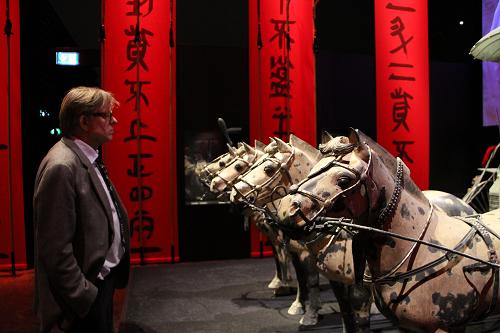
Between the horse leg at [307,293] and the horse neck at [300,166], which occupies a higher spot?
the horse neck at [300,166]

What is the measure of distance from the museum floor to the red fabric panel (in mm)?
495

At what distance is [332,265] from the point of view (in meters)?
3.34

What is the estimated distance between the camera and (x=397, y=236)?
7.04ft

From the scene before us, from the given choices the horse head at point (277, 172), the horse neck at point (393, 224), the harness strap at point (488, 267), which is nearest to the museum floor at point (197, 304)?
the harness strap at point (488, 267)

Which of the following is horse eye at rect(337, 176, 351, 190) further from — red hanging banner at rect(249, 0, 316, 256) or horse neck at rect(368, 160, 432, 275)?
red hanging banner at rect(249, 0, 316, 256)

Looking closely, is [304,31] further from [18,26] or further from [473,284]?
[473,284]

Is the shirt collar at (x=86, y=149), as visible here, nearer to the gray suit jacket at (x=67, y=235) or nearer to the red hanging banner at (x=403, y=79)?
the gray suit jacket at (x=67, y=235)

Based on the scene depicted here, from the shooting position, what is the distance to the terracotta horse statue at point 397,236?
2.17m

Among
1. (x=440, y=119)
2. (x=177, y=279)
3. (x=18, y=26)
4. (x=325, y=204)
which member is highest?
(x=18, y=26)

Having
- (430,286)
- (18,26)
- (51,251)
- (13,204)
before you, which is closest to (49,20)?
(18,26)

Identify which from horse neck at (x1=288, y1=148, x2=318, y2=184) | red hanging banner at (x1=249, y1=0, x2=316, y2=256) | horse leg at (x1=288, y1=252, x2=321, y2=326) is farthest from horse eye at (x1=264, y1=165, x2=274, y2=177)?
red hanging banner at (x1=249, y1=0, x2=316, y2=256)

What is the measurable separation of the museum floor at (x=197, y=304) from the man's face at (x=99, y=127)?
2432mm

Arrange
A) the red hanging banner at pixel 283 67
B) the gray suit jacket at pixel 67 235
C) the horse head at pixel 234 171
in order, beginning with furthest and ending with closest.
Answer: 1. the red hanging banner at pixel 283 67
2. the horse head at pixel 234 171
3. the gray suit jacket at pixel 67 235

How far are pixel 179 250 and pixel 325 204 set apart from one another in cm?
538
